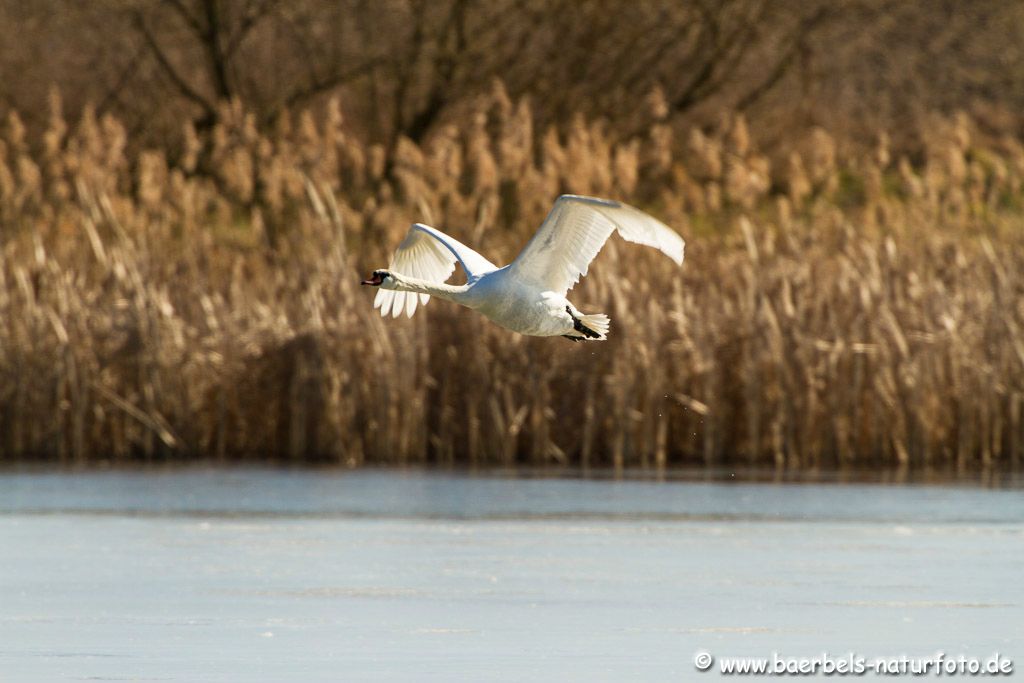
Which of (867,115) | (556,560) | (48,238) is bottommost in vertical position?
(556,560)

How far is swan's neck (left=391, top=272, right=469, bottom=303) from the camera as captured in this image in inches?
297

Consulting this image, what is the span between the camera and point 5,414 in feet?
41.3

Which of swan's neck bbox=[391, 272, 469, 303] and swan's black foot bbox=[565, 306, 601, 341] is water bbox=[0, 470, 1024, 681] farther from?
swan's neck bbox=[391, 272, 469, 303]

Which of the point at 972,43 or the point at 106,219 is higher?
the point at 972,43

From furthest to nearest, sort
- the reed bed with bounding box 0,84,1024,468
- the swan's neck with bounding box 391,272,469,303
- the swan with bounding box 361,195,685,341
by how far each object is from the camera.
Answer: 1. the reed bed with bounding box 0,84,1024,468
2. the swan's neck with bounding box 391,272,469,303
3. the swan with bounding box 361,195,685,341

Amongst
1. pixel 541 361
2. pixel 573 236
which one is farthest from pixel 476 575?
pixel 541 361

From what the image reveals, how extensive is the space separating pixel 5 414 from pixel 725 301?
4812mm

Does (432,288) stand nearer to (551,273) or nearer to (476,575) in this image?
(551,273)

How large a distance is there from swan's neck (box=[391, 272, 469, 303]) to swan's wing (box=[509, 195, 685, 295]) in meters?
0.23

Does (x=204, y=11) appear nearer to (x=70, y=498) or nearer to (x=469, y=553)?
(x=70, y=498)

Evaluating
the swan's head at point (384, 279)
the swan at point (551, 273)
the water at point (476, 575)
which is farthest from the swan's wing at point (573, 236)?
the water at point (476, 575)

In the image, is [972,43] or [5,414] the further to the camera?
[972,43]

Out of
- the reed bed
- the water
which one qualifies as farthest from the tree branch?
the water

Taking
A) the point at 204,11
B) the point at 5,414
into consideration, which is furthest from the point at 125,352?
the point at 204,11
